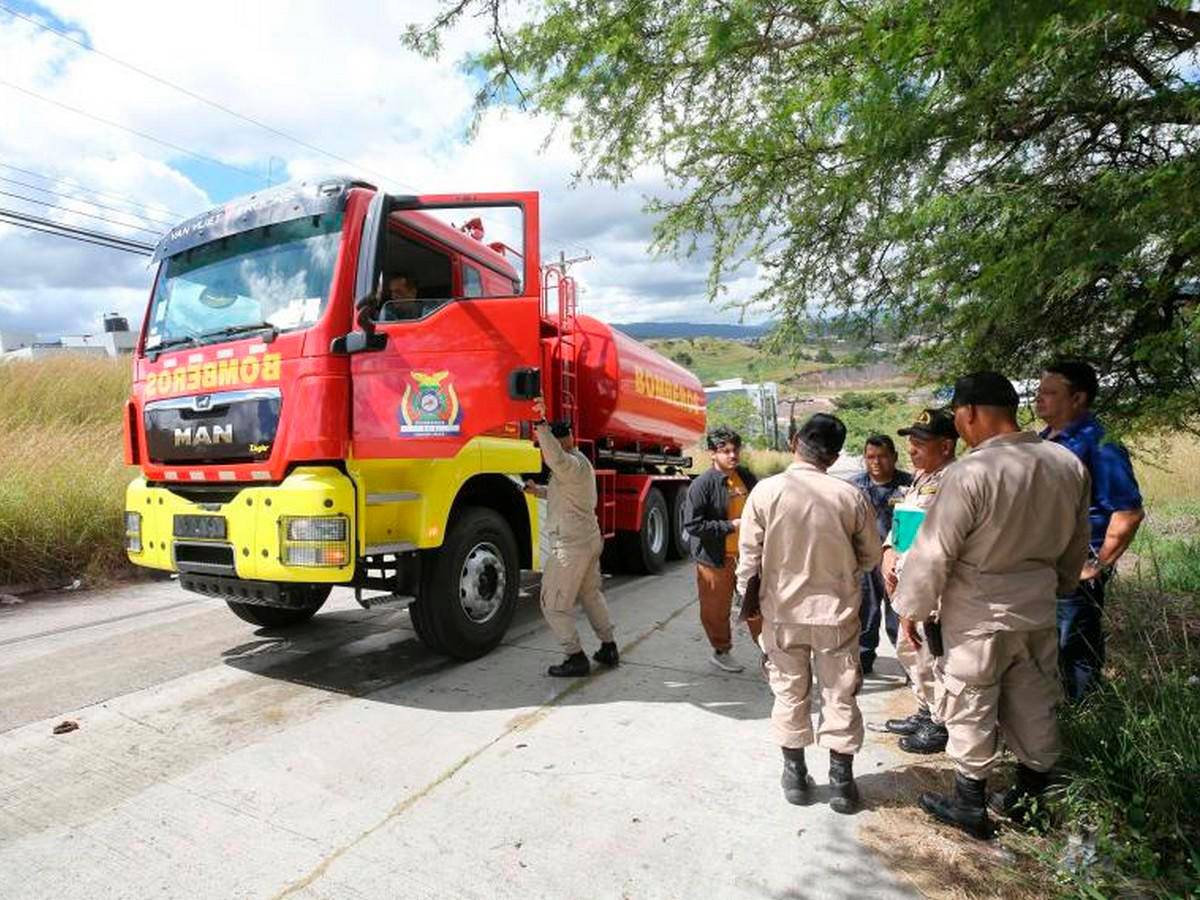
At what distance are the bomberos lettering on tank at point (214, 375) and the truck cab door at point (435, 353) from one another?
47 cm

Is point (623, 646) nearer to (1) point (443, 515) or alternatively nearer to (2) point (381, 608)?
(1) point (443, 515)

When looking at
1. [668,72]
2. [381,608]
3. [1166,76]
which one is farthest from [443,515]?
[1166,76]

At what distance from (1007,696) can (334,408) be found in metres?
3.30

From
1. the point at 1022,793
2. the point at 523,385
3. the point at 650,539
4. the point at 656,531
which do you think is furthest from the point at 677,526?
the point at 1022,793

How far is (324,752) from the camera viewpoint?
324 cm

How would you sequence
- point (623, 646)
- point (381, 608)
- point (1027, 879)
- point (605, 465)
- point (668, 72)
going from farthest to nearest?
point (605, 465), point (381, 608), point (623, 646), point (668, 72), point (1027, 879)

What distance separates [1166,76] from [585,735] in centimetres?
378

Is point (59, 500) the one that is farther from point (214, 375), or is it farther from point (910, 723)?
point (910, 723)

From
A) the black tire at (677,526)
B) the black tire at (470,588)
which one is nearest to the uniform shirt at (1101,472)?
the black tire at (470,588)

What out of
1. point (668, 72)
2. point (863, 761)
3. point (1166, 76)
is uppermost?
point (668, 72)

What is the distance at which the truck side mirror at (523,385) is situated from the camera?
13.6 ft

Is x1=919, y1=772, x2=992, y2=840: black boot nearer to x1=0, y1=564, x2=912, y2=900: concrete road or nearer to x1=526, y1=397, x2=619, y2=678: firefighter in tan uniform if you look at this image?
x1=0, y1=564, x2=912, y2=900: concrete road

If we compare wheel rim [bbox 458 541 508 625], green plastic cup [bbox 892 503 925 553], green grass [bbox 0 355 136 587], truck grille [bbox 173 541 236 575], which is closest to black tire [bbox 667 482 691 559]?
wheel rim [bbox 458 541 508 625]

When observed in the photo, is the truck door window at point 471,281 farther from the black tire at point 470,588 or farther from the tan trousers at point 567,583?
the tan trousers at point 567,583
